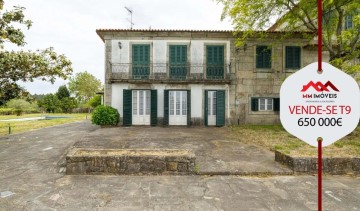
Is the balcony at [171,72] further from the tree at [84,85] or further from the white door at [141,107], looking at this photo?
the tree at [84,85]

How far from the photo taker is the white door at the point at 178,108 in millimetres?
14797

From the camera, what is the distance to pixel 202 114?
48.8 ft

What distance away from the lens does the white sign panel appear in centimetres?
188

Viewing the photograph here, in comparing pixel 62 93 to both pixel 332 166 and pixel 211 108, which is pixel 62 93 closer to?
pixel 211 108

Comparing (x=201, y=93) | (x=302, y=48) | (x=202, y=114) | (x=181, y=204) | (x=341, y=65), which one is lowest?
(x=181, y=204)

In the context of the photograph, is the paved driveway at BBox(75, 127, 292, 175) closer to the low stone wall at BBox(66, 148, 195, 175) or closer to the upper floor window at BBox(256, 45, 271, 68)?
the low stone wall at BBox(66, 148, 195, 175)

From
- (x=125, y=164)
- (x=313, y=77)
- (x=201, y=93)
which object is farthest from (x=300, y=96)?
(x=201, y=93)

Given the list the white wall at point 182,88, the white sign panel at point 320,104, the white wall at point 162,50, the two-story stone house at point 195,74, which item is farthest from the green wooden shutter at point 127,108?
the white sign panel at point 320,104

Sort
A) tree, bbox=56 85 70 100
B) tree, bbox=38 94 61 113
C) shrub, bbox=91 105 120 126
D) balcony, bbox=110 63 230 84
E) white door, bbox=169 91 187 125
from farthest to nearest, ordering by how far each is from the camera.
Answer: tree, bbox=56 85 70 100 → tree, bbox=38 94 61 113 → white door, bbox=169 91 187 125 → balcony, bbox=110 63 230 84 → shrub, bbox=91 105 120 126

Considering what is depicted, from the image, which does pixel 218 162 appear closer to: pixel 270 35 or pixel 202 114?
pixel 202 114

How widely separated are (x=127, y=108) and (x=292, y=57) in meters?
11.4

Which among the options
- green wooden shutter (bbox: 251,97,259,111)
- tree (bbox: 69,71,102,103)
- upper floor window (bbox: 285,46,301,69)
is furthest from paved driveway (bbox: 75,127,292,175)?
tree (bbox: 69,71,102,103)

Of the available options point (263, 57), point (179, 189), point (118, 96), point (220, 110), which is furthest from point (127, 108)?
point (179, 189)

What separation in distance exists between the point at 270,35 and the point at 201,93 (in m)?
5.76
